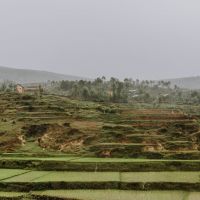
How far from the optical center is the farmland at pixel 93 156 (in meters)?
21.2

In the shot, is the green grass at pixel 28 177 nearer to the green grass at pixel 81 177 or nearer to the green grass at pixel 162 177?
the green grass at pixel 81 177

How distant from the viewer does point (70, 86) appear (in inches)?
4503

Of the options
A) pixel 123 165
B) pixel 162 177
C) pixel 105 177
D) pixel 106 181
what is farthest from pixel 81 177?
pixel 162 177

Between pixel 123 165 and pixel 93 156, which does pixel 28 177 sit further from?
pixel 93 156

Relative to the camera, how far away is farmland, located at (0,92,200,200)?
21234 mm

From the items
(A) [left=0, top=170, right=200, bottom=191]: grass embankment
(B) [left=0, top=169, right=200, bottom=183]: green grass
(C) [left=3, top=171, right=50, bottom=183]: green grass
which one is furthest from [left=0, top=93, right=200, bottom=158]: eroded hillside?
(C) [left=3, top=171, right=50, bottom=183]: green grass

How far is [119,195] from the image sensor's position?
2030 centimetres

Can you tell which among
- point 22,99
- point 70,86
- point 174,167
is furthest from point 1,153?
point 70,86

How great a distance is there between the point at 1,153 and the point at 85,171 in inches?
375

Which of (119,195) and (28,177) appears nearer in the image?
(119,195)

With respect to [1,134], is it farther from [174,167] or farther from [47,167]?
[174,167]

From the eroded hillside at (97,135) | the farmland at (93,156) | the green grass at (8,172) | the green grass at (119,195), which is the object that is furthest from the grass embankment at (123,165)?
the green grass at (119,195)

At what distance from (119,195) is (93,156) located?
33.7ft

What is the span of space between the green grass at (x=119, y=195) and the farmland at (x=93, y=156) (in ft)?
0.13
